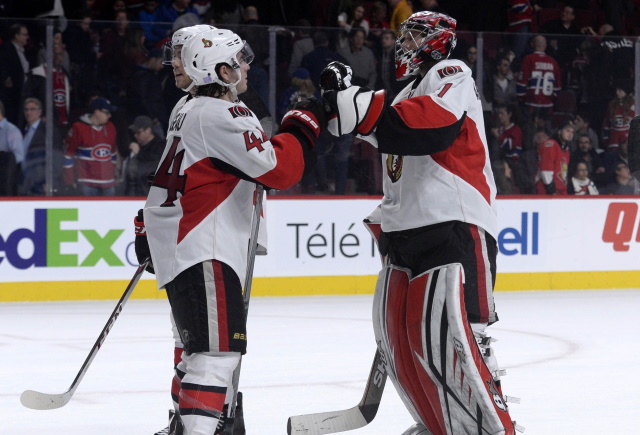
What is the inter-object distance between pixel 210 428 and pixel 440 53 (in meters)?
1.15

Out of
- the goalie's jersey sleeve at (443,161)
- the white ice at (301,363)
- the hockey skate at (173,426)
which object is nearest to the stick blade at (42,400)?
the white ice at (301,363)

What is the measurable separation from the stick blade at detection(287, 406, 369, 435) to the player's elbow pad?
93 centimetres

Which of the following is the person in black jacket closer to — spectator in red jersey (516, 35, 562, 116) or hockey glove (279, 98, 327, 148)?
spectator in red jersey (516, 35, 562, 116)

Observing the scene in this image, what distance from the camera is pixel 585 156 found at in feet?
29.1

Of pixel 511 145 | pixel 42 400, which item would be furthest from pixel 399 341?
pixel 511 145

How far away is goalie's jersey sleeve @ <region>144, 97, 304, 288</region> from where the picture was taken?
287cm

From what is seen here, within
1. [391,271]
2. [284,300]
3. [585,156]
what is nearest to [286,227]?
[284,300]

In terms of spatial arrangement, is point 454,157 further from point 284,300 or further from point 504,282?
point 504,282

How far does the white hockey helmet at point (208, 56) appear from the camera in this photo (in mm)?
2990

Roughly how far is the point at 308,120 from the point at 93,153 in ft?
16.7

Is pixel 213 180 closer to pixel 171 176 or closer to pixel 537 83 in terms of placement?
pixel 171 176

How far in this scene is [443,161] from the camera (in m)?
3.09

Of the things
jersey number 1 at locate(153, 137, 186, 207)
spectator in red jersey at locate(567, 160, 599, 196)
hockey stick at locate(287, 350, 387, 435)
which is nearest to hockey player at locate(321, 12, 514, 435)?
hockey stick at locate(287, 350, 387, 435)

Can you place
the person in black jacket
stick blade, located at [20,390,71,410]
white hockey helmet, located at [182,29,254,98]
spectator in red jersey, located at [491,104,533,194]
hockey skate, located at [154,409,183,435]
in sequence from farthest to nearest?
spectator in red jersey, located at [491,104,533,194], the person in black jacket, stick blade, located at [20,390,71,410], hockey skate, located at [154,409,183,435], white hockey helmet, located at [182,29,254,98]
